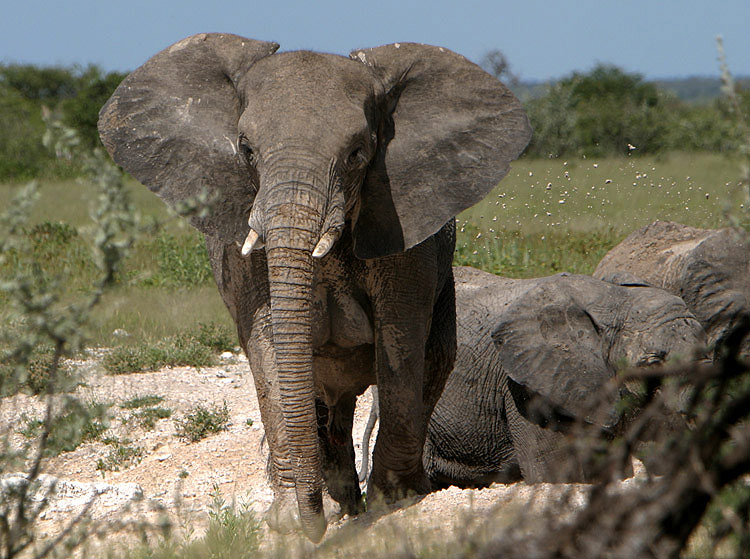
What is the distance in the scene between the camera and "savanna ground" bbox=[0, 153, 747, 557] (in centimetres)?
444

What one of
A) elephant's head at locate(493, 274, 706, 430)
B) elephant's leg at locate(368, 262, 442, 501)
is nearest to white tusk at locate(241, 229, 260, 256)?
elephant's leg at locate(368, 262, 442, 501)

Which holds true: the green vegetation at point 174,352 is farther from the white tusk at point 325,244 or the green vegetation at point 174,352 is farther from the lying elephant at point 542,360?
the white tusk at point 325,244

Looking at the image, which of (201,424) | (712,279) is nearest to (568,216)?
(712,279)

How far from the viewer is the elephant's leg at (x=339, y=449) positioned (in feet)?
18.4

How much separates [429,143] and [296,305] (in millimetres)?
1187

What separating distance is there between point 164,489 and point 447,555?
363 centimetres

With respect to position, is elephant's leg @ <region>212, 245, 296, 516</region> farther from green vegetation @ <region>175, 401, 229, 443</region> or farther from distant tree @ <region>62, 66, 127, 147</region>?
distant tree @ <region>62, 66, 127, 147</region>

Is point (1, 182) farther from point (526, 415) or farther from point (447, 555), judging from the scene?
point (447, 555)

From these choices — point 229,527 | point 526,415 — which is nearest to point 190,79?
point 229,527

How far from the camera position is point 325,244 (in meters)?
3.92

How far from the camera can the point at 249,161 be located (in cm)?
427

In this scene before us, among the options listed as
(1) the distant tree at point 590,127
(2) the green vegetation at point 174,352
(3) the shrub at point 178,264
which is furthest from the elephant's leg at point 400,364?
(1) the distant tree at point 590,127

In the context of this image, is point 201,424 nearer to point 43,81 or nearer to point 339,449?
point 339,449

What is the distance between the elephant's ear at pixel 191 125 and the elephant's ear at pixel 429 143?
534 mm
